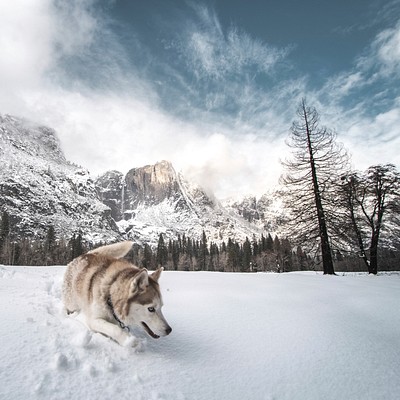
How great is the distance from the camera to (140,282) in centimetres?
350

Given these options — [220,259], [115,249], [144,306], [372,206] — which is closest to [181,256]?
[220,259]

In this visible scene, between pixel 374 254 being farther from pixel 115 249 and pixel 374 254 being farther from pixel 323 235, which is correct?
pixel 115 249

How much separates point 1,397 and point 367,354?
4.16m

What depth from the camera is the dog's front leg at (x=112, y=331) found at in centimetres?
326

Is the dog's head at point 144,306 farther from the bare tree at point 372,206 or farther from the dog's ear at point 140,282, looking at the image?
the bare tree at point 372,206

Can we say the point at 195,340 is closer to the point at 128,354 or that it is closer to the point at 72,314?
the point at 128,354

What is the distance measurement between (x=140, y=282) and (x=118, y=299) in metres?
0.47

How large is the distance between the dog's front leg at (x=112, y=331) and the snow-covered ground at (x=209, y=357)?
80 millimetres

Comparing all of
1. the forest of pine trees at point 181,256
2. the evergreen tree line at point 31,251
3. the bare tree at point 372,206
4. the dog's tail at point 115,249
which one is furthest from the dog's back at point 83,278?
the evergreen tree line at point 31,251

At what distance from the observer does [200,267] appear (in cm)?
12738

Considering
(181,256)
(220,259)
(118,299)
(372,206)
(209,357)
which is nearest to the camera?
(209,357)

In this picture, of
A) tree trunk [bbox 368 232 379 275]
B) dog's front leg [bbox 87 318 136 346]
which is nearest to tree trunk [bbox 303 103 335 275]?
tree trunk [bbox 368 232 379 275]

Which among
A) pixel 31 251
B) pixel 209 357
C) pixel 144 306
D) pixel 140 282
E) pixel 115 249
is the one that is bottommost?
pixel 209 357

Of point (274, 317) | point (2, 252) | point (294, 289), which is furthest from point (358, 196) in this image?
point (2, 252)
